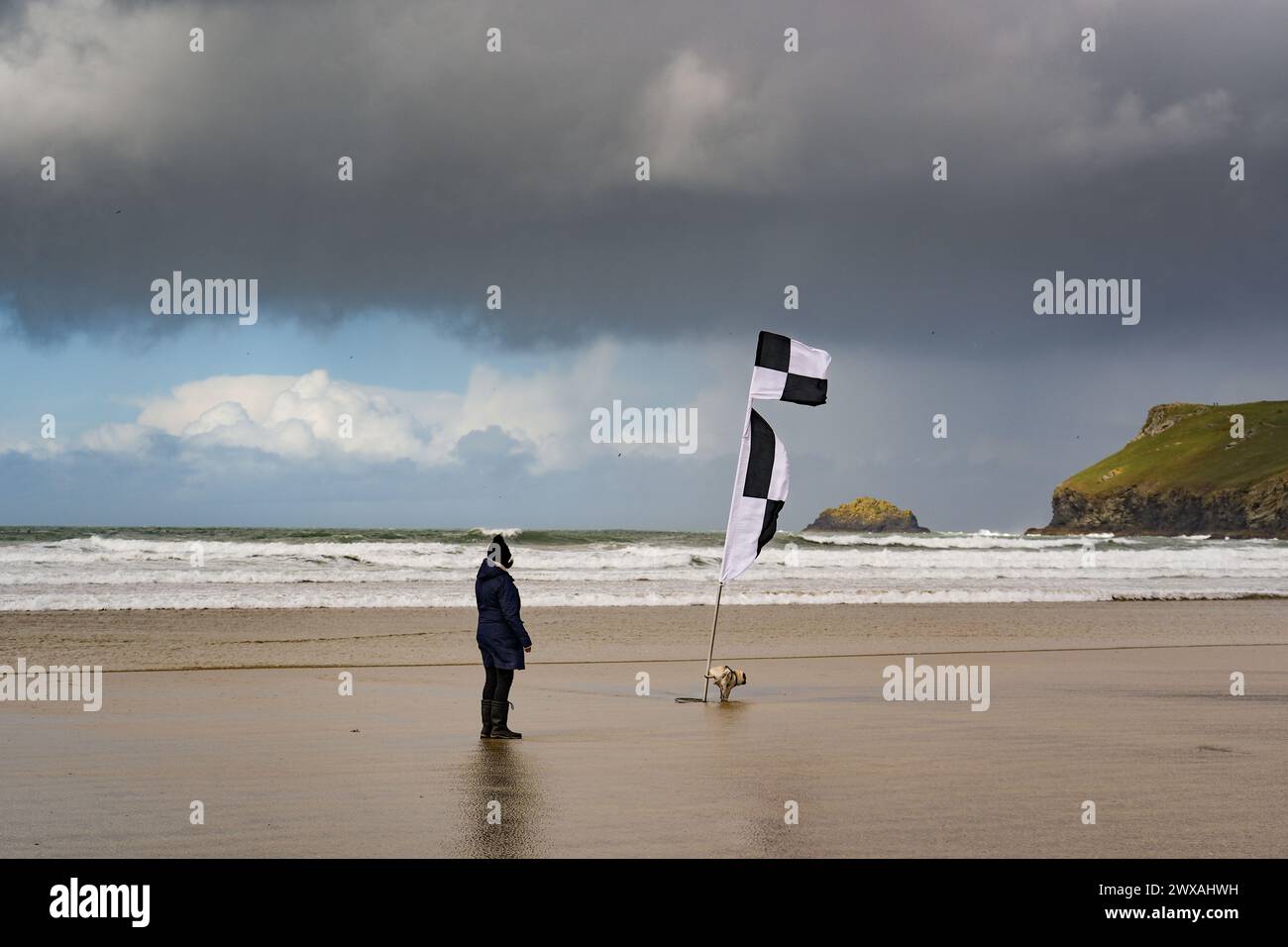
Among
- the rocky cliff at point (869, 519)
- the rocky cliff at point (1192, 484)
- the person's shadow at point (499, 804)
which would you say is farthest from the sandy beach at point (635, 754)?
the rocky cliff at point (1192, 484)

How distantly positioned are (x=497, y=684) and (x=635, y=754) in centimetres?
160

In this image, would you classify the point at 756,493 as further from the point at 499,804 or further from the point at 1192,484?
the point at 1192,484

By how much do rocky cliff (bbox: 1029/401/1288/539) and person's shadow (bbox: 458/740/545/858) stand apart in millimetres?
101721

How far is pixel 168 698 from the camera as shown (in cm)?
1255

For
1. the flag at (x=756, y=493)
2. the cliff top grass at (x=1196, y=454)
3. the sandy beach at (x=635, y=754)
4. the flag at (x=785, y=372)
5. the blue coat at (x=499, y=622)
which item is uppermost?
the cliff top grass at (x=1196, y=454)

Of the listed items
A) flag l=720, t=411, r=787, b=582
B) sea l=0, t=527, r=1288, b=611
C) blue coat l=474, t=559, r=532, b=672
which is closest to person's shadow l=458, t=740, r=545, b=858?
blue coat l=474, t=559, r=532, b=672

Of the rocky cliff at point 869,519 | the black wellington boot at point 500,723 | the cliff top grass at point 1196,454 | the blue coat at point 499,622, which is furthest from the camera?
the cliff top grass at point 1196,454

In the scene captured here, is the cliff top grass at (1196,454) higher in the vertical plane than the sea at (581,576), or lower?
higher

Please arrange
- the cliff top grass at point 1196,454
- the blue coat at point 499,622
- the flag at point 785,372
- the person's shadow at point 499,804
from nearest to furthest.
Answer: the person's shadow at point 499,804 → the blue coat at point 499,622 → the flag at point 785,372 → the cliff top grass at point 1196,454

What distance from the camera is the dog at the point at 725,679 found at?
12.3 meters

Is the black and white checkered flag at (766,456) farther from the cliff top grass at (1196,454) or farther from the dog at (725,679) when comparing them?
the cliff top grass at (1196,454)

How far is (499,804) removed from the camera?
7.23 metres
